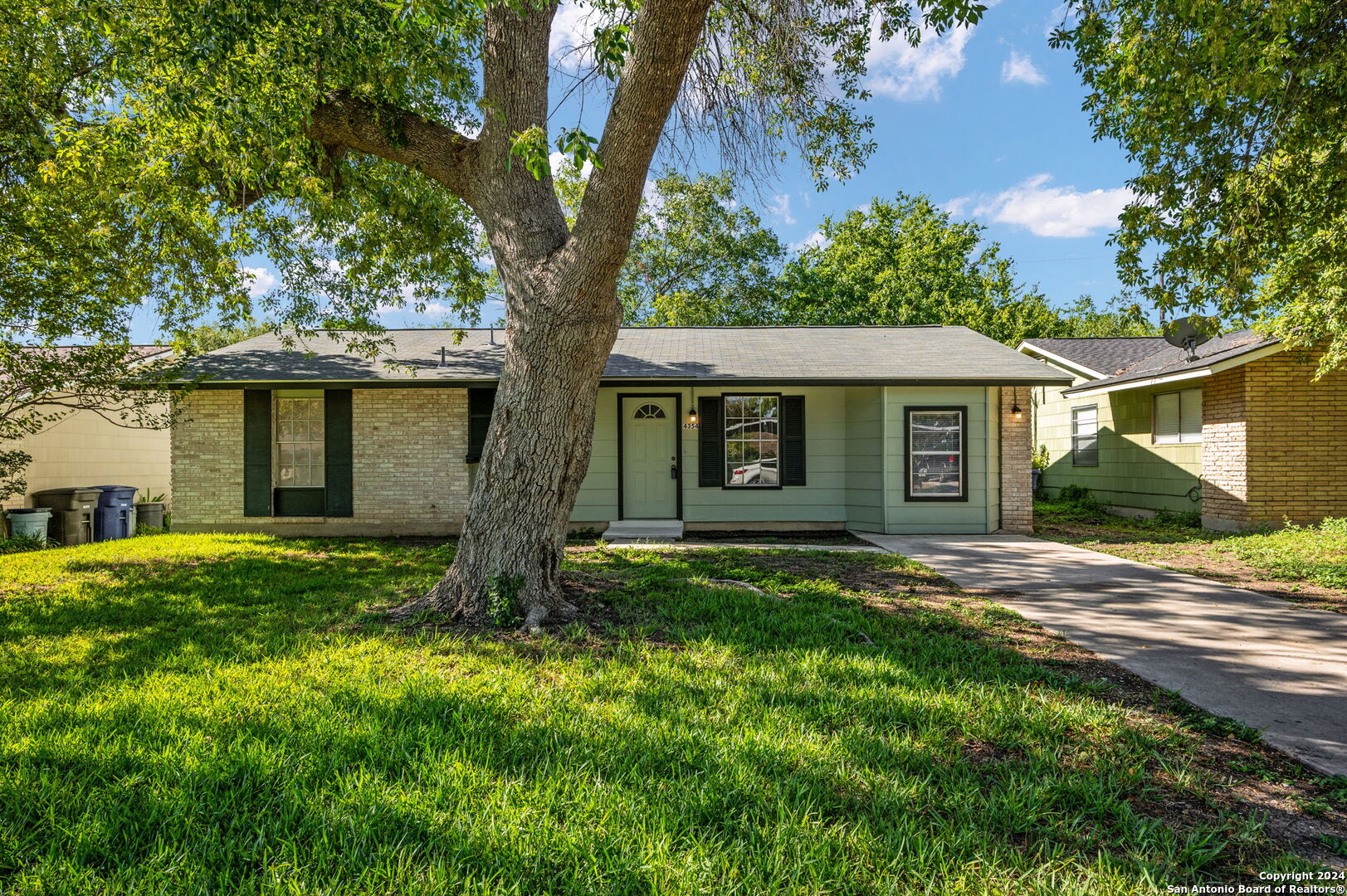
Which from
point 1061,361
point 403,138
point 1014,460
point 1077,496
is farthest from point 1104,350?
point 403,138

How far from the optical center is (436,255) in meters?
8.46

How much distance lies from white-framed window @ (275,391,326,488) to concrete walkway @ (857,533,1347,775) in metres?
9.91

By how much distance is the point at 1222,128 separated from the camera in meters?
6.46

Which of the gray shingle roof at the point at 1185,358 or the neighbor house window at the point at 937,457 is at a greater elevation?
the gray shingle roof at the point at 1185,358

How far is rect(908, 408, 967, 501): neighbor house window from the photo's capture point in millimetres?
10523

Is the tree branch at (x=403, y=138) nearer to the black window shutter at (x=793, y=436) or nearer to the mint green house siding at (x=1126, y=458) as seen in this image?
the black window shutter at (x=793, y=436)

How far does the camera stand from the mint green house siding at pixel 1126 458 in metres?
A: 12.4

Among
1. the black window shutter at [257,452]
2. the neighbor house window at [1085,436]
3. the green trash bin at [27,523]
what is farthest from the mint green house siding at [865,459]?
the green trash bin at [27,523]

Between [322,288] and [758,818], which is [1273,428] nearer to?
[758,818]

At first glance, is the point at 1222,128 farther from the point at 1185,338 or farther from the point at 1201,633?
the point at 1185,338

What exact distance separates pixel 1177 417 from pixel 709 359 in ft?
31.2

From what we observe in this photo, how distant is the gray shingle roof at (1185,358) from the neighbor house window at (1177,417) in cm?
70

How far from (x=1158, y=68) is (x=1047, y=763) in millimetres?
6456

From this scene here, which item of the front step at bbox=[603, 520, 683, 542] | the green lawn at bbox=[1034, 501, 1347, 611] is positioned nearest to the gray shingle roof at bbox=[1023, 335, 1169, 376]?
the green lawn at bbox=[1034, 501, 1347, 611]
